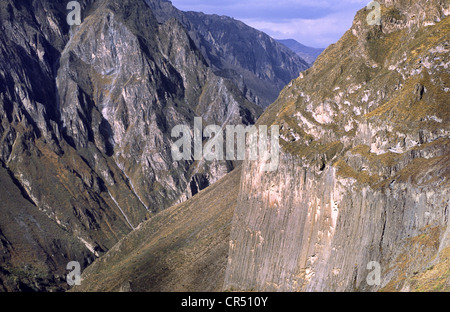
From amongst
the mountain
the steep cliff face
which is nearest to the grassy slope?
the mountain

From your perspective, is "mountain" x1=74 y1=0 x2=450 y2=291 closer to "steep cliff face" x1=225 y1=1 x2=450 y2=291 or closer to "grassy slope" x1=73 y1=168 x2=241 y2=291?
"steep cliff face" x1=225 y1=1 x2=450 y2=291

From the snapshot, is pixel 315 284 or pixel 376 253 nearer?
pixel 376 253

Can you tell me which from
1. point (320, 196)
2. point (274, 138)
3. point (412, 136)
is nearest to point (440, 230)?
point (412, 136)

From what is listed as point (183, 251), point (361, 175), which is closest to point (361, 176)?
point (361, 175)

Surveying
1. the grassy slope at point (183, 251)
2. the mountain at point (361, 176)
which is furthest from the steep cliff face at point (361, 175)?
the grassy slope at point (183, 251)

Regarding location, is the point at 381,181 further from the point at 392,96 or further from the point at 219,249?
the point at 219,249
